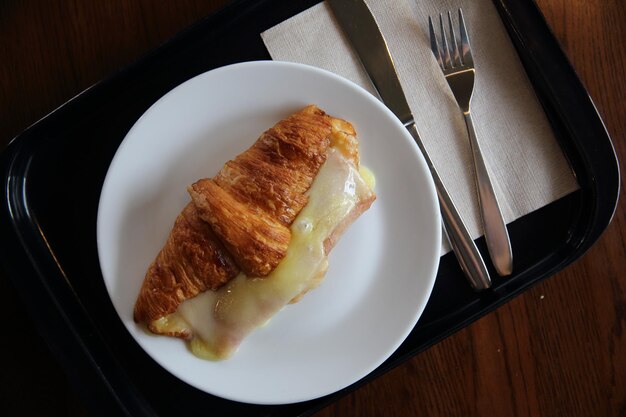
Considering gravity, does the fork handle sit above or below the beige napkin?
below

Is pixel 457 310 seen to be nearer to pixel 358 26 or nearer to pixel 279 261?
pixel 279 261

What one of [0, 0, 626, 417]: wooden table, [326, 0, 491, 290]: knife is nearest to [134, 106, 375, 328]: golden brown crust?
[326, 0, 491, 290]: knife

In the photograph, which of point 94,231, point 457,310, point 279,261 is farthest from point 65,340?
point 457,310

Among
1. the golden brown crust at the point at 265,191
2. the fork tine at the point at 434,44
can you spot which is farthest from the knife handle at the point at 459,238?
the golden brown crust at the point at 265,191

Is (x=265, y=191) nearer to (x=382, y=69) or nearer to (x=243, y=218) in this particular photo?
(x=243, y=218)

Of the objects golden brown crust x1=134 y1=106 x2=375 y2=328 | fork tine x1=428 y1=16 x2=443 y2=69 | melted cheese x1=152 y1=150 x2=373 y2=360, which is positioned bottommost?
melted cheese x1=152 y1=150 x2=373 y2=360

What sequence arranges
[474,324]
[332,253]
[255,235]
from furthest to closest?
[474,324] < [332,253] < [255,235]

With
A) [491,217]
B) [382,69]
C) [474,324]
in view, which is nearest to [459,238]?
[491,217]

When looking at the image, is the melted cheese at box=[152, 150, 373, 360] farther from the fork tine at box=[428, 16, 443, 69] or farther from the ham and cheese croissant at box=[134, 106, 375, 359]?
the fork tine at box=[428, 16, 443, 69]
